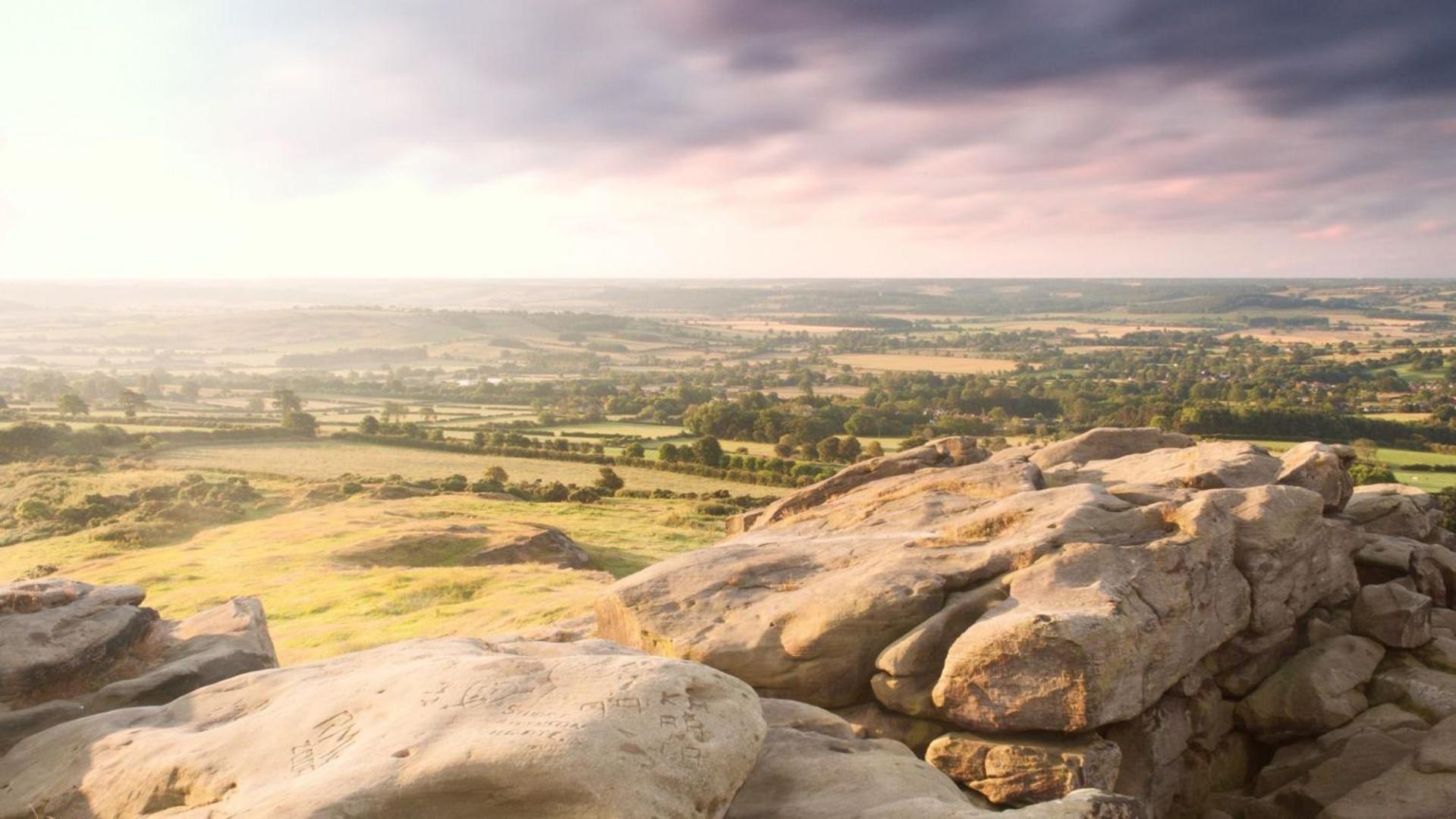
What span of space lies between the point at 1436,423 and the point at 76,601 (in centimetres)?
12718

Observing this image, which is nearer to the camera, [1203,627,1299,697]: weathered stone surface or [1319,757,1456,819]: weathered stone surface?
[1319,757,1456,819]: weathered stone surface

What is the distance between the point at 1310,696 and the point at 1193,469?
833 cm

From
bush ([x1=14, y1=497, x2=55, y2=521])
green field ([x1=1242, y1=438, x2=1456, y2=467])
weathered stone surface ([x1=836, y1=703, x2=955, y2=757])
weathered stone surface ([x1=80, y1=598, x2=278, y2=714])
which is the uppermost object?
weathered stone surface ([x1=80, y1=598, x2=278, y2=714])

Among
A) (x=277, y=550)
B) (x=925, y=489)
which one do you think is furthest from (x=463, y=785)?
(x=277, y=550)

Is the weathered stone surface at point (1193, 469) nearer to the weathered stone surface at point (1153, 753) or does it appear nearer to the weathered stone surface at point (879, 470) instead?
the weathered stone surface at point (879, 470)

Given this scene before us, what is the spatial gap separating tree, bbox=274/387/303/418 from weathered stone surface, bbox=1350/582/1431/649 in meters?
128

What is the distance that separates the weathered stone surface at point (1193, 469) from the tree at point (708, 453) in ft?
201

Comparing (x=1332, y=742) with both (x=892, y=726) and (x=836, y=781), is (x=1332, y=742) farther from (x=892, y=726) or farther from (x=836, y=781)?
(x=836, y=781)

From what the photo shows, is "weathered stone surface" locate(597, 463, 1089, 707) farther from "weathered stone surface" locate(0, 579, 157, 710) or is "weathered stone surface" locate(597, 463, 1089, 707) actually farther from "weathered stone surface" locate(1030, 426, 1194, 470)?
"weathered stone surface" locate(0, 579, 157, 710)

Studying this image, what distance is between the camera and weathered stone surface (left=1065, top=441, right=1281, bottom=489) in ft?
88.9

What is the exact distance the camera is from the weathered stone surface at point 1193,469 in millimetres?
27094

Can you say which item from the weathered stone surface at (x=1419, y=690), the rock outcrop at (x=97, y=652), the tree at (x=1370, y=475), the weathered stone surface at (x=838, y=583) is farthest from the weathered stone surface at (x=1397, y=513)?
the rock outcrop at (x=97, y=652)

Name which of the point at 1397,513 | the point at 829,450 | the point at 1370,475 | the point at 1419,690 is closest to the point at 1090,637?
the point at 1419,690

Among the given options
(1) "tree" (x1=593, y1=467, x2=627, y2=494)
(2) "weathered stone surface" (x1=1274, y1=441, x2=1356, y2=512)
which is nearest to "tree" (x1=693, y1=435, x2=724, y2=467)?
(1) "tree" (x1=593, y1=467, x2=627, y2=494)
